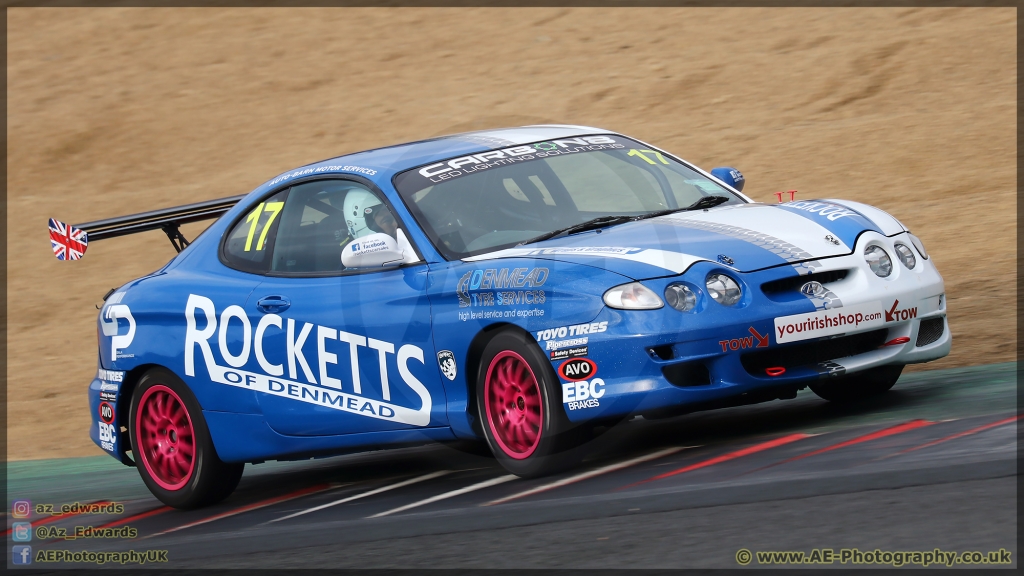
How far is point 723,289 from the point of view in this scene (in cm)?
565

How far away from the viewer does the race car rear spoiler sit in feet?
25.2

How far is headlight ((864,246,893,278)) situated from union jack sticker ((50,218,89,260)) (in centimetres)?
394

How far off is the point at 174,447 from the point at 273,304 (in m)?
1.05

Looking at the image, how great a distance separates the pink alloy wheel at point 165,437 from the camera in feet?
23.5

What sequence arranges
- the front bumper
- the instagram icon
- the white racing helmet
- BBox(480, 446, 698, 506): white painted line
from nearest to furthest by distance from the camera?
the front bumper, BBox(480, 446, 698, 506): white painted line, the white racing helmet, the instagram icon

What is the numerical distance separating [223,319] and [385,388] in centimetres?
110

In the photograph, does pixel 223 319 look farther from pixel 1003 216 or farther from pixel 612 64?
pixel 612 64

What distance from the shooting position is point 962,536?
165 inches

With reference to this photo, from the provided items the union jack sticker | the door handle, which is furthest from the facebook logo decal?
the door handle

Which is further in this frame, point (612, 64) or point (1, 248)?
point (612, 64)

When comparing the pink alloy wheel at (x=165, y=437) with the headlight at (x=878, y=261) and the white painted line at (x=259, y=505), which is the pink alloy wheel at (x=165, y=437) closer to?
the white painted line at (x=259, y=505)

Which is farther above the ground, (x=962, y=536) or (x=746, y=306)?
(x=746, y=306)

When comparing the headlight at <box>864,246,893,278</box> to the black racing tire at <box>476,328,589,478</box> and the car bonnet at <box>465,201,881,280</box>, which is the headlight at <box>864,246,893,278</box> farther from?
the black racing tire at <box>476,328,589,478</box>

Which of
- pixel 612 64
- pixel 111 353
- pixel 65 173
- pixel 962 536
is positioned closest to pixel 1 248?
pixel 65 173
